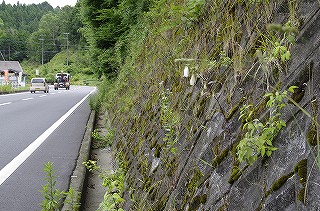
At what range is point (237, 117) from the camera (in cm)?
245

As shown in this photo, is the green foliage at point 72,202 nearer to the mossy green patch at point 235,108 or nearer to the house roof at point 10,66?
the mossy green patch at point 235,108

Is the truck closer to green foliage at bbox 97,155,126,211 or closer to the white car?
the white car

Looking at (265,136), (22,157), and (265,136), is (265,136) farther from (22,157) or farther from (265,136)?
(22,157)

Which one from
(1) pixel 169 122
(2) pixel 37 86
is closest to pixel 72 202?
(1) pixel 169 122

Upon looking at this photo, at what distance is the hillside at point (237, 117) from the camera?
173cm

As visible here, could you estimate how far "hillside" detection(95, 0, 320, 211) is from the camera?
1730mm

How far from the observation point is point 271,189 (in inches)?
69.1

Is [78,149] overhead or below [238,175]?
below

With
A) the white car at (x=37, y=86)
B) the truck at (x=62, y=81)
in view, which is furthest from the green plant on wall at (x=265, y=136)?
the truck at (x=62, y=81)

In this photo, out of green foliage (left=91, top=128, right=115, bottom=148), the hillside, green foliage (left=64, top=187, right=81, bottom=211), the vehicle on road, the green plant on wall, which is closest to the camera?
the hillside

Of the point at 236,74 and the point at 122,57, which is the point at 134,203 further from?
the point at 122,57

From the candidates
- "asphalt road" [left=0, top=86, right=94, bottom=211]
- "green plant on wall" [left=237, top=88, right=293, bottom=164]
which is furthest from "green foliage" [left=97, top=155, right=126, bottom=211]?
"green plant on wall" [left=237, top=88, right=293, bottom=164]

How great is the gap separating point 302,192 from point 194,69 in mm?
1883

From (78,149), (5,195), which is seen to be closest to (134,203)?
(5,195)
